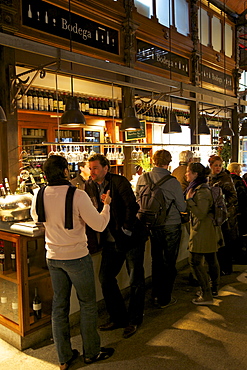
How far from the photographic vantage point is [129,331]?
10.0 feet

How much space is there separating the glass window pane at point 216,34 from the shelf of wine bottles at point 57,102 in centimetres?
447

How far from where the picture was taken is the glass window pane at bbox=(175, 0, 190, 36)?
812cm

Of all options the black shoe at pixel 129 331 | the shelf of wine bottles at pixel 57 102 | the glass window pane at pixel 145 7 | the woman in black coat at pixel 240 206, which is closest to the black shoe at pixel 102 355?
the black shoe at pixel 129 331

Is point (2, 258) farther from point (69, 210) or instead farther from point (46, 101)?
point (46, 101)

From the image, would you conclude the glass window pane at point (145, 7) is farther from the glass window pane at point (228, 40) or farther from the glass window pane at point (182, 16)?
the glass window pane at point (228, 40)

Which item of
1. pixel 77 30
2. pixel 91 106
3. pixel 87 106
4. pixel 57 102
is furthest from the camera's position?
pixel 91 106

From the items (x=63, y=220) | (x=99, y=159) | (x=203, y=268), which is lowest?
(x=203, y=268)

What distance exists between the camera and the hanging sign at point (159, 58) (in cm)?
715

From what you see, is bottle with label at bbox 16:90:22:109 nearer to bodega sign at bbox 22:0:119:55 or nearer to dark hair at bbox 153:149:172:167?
bodega sign at bbox 22:0:119:55

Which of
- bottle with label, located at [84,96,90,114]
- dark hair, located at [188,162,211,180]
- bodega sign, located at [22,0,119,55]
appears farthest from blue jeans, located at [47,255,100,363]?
bottle with label, located at [84,96,90,114]

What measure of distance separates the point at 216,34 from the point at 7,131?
7484mm

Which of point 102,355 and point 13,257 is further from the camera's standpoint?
point 13,257

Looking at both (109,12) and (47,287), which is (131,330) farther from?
(109,12)

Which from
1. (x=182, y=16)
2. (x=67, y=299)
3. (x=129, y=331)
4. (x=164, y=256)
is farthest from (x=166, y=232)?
(x=182, y=16)
